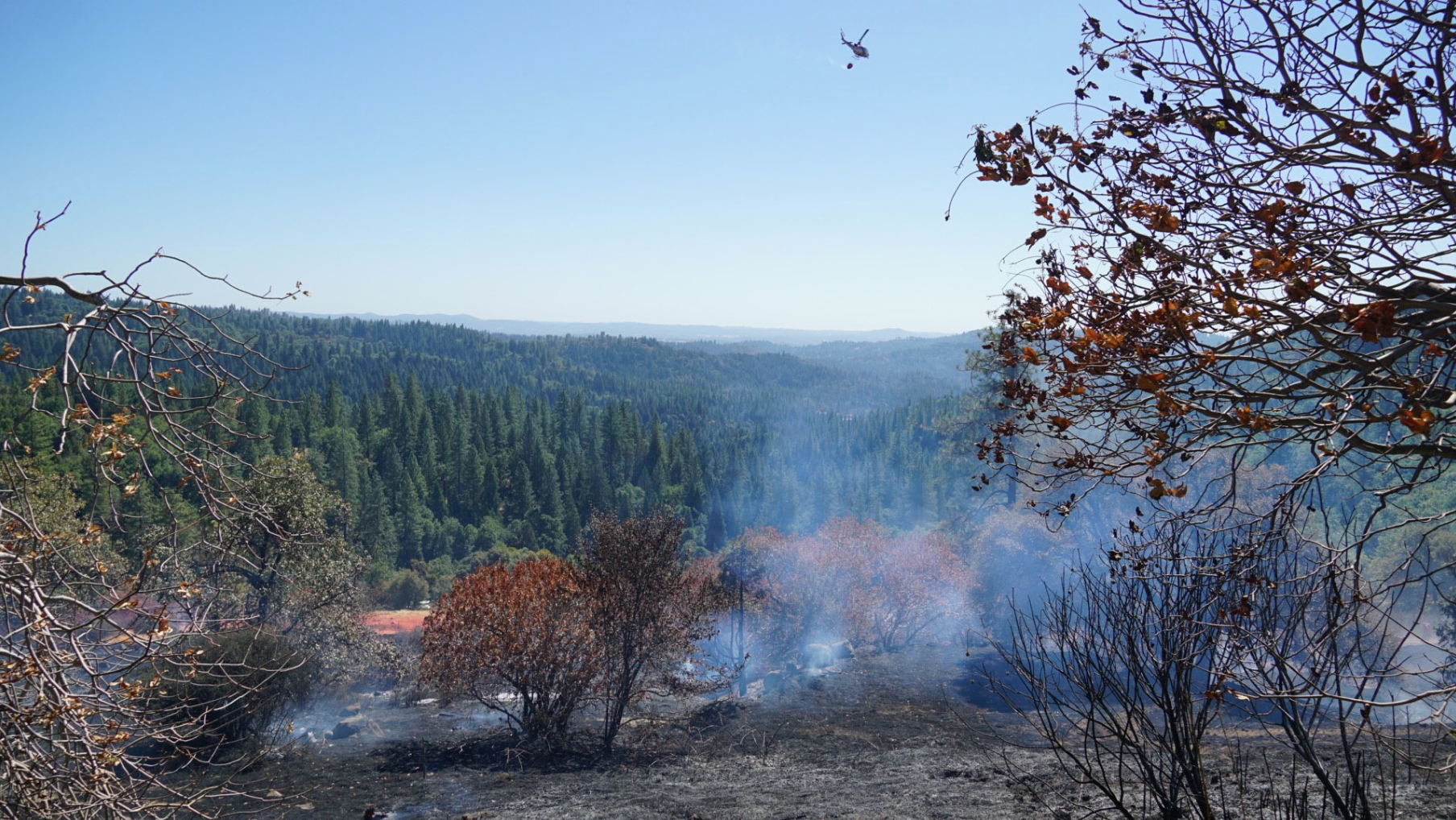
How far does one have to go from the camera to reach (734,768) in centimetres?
1526

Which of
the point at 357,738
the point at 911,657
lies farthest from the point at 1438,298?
the point at 911,657

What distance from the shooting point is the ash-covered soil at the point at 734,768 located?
11242mm

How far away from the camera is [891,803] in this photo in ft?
37.2

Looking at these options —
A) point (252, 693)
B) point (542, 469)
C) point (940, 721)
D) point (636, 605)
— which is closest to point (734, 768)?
point (636, 605)

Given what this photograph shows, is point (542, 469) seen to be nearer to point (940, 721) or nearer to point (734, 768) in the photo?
point (940, 721)

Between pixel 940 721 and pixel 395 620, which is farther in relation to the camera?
pixel 395 620

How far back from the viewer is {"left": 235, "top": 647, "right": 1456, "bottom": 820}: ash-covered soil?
1124 centimetres

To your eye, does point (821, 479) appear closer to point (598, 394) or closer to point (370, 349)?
point (598, 394)

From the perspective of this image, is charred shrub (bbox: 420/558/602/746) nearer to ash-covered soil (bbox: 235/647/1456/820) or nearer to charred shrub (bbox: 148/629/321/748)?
ash-covered soil (bbox: 235/647/1456/820)

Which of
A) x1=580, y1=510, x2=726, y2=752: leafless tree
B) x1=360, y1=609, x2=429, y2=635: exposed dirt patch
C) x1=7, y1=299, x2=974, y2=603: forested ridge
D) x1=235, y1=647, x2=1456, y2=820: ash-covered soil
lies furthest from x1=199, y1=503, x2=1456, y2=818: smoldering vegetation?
x1=7, y1=299, x2=974, y2=603: forested ridge

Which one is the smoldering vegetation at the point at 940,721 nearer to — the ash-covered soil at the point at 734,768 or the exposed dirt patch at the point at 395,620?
the ash-covered soil at the point at 734,768

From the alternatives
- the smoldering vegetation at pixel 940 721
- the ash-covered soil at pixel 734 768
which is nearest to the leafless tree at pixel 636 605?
the smoldering vegetation at pixel 940 721

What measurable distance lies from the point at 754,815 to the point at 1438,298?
9.95 metres

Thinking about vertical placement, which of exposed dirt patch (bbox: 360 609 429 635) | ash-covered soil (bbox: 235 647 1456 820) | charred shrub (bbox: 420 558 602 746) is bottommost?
exposed dirt patch (bbox: 360 609 429 635)
